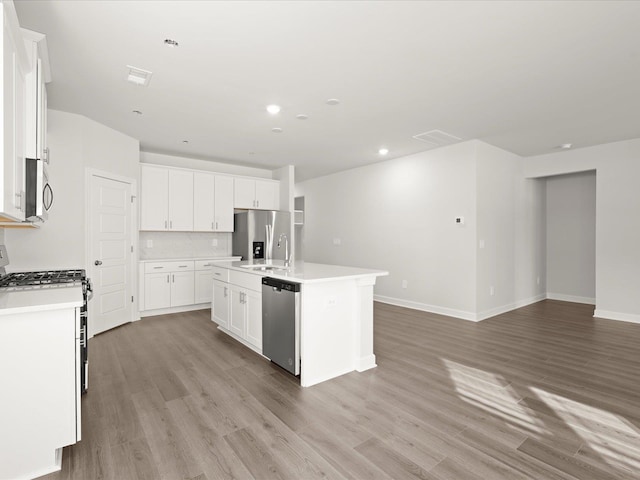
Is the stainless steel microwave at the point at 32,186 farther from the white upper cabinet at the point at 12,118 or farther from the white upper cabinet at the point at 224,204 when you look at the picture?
the white upper cabinet at the point at 224,204

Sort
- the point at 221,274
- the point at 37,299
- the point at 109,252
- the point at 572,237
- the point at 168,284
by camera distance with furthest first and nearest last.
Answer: the point at 572,237, the point at 168,284, the point at 109,252, the point at 221,274, the point at 37,299

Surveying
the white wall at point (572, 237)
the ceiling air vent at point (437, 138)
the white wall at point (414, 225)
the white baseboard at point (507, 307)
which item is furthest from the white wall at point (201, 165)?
the white wall at point (572, 237)

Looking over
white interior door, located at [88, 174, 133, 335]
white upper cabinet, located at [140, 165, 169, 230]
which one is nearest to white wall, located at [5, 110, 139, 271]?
white interior door, located at [88, 174, 133, 335]

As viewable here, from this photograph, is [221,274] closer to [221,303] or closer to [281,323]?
[221,303]

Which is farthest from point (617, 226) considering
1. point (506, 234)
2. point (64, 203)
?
point (64, 203)

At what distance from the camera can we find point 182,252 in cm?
587

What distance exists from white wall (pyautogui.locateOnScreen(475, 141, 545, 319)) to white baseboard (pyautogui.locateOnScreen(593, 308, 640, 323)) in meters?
1.08

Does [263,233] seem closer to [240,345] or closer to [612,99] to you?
[240,345]

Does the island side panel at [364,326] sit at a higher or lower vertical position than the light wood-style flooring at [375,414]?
higher

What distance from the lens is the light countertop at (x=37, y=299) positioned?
1.66 metres

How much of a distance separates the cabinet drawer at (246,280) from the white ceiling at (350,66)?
188 cm

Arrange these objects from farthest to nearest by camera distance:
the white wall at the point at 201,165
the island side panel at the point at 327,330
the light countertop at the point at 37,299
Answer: the white wall at the point at 201,165 < the island side panel at the point at 327,330 < the light countertop at the point at 37,299

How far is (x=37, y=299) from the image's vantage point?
6.01 ft

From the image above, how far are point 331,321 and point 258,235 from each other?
3.40 m
